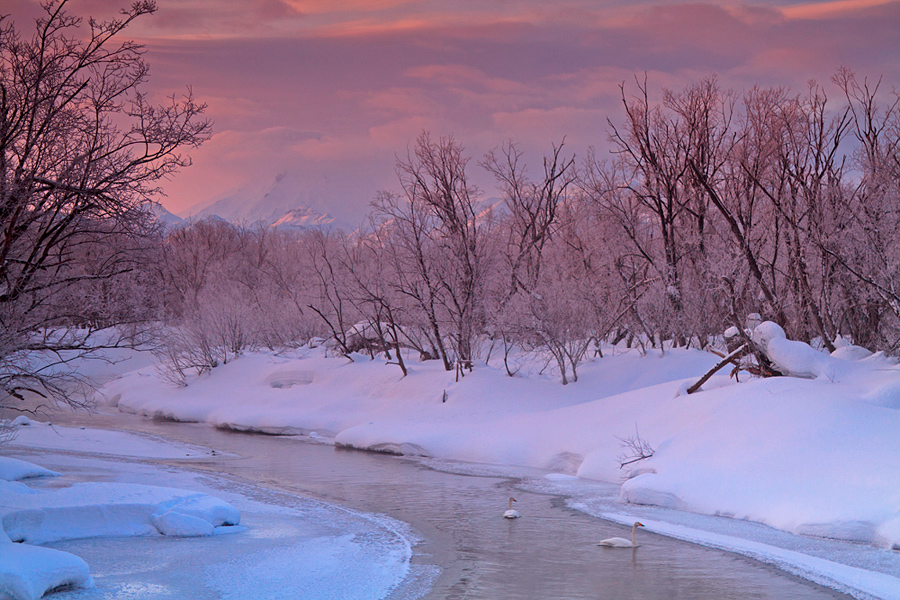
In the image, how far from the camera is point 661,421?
53.8 feet

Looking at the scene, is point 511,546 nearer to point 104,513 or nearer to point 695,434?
point 104,513

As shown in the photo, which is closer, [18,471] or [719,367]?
[18,471]

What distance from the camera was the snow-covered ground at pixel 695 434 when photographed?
10.8 metres

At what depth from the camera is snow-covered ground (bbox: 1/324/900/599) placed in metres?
10.8

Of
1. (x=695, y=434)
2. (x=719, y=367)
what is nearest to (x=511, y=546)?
(x=695, y=434)

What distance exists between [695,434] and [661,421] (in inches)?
63.1

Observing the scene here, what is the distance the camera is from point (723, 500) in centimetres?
1270

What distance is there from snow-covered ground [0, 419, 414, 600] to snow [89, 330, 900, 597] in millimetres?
5558

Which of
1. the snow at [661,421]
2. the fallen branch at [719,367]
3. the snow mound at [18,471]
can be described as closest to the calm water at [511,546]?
the snow at [661,421]

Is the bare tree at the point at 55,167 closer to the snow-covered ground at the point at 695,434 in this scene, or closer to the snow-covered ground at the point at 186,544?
the snow-covered ground at the point at 186,544

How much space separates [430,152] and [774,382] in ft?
55.1

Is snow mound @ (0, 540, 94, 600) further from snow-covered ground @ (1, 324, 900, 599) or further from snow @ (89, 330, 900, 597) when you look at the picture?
snow @ (89, 330, 900, 597)

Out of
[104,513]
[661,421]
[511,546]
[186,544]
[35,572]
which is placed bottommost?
[186,544]

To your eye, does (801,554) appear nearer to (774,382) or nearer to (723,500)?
(723,500)
